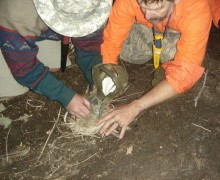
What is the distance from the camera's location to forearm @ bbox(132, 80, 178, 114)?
7.08ft

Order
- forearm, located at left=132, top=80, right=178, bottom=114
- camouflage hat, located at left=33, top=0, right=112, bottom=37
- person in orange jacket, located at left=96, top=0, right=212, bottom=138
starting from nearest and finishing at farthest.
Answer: camouflage hat, located at left=33, top=0, right=112, bottom=37 → person in orange jacket, located at left=96, top=0, right=212, bottom=138 → forearm, located at left=132, top=80, right=178, bottom=114

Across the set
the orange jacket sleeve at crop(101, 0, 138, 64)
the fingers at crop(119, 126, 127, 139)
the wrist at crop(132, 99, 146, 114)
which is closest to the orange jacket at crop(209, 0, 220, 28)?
the orange jacket sleeve at crop(101, 0, 138, 64)

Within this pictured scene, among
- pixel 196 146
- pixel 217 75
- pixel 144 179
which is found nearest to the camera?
pixel 144 179

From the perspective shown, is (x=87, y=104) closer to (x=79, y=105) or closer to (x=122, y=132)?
(x=79, y=105)

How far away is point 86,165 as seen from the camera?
7.40 feet

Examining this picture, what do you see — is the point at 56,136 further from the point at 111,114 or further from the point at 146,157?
the point at 146,157

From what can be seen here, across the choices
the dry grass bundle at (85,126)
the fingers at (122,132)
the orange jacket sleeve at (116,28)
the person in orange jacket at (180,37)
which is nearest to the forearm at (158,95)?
the person in orange jacket at (180,37)

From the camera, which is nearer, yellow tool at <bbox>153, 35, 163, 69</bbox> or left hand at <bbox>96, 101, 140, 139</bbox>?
left hand at <bbox>96, 101, 140, 139</bbox>

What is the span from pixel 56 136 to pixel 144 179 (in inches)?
31.7

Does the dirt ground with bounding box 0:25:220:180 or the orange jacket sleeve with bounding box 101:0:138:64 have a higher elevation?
the orange jacket sleeve with bounding box 101:0:138:64

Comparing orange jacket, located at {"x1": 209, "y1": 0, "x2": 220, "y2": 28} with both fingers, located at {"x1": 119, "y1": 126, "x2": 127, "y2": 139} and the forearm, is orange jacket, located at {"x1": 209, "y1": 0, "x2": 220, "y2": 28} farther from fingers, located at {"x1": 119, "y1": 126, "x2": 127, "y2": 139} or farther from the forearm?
fingers, located at {"x1": 119, "y1": 126, "x2": 127, "y2": 139}

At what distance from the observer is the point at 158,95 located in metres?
2.18

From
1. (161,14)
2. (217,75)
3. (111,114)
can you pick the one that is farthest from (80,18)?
(217,75)

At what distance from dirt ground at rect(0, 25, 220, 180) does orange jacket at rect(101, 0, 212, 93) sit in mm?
503
